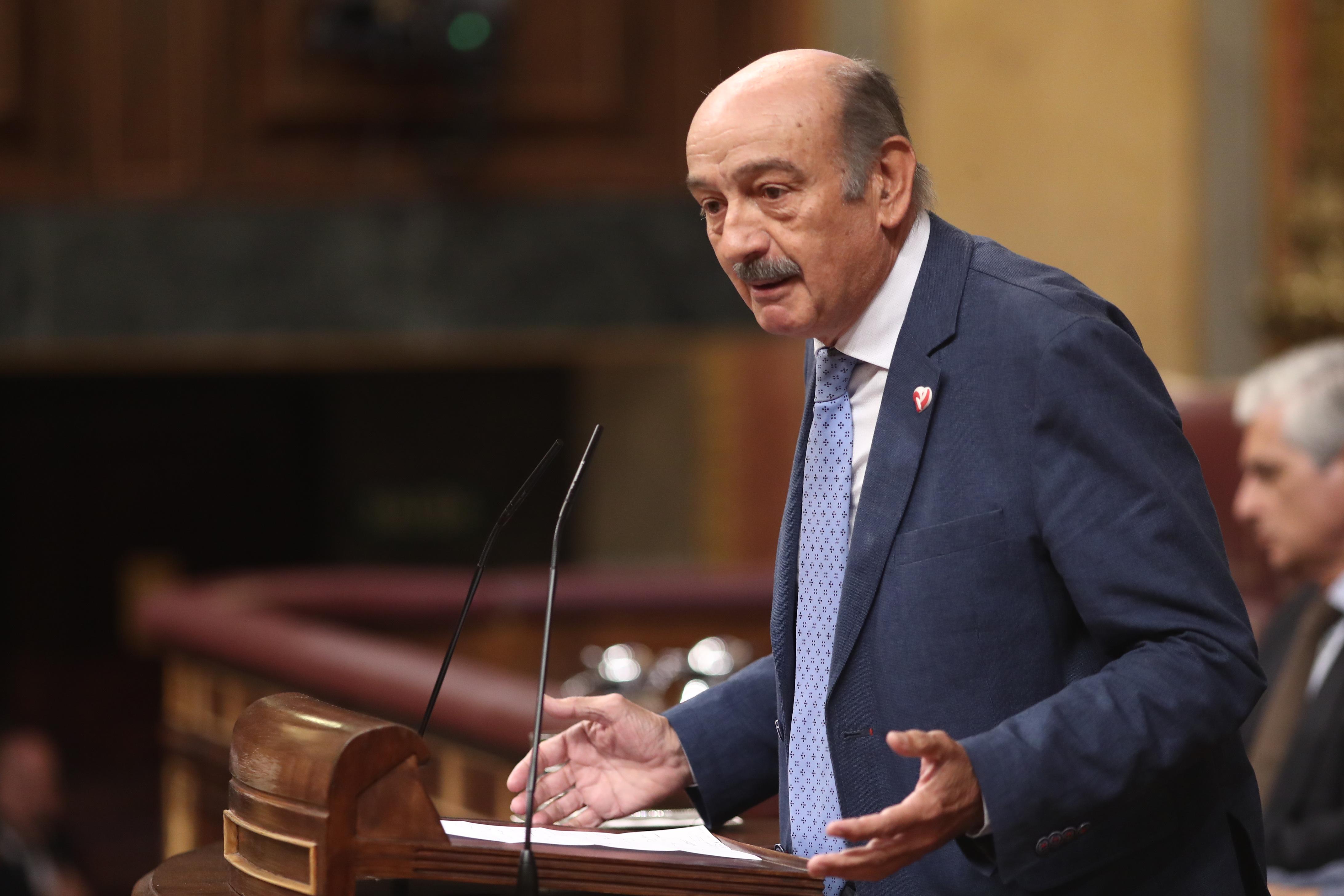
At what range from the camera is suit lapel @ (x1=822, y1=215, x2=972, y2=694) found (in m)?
1.44

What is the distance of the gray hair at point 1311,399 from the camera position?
10.4ft

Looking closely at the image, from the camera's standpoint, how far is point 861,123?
149 centimetres

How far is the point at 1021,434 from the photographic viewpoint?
55.3 inches

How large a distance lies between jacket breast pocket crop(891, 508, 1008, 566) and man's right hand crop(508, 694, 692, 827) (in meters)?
0.36

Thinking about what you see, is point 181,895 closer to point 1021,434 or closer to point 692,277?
point 1021,434

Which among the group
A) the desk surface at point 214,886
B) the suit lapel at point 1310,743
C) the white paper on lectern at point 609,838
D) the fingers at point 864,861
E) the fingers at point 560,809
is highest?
the fingers at point 864,861

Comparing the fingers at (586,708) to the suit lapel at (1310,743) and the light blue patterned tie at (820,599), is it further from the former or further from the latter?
the suit lapel at (1310,743)

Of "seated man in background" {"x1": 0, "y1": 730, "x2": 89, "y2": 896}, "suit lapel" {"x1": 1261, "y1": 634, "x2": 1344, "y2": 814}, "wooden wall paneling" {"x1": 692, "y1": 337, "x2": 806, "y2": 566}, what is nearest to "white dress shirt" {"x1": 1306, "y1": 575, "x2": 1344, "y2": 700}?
"suit lapel" {"x1": 1261, "y1": 634, "x2": 1344, "y2": 814}

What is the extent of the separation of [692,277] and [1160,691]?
4817mm

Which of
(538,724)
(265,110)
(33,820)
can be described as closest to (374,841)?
(538,724)

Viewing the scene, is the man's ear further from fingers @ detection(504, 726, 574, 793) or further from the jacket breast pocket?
fingers @ detection(504, 726, 574, 793)

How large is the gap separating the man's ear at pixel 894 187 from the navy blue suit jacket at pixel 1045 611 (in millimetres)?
53

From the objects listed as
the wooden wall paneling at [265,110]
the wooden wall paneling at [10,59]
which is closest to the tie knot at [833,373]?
the wooden wall paneling at [265,110]

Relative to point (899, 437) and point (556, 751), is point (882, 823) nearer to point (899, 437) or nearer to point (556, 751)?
point (899, 437)
